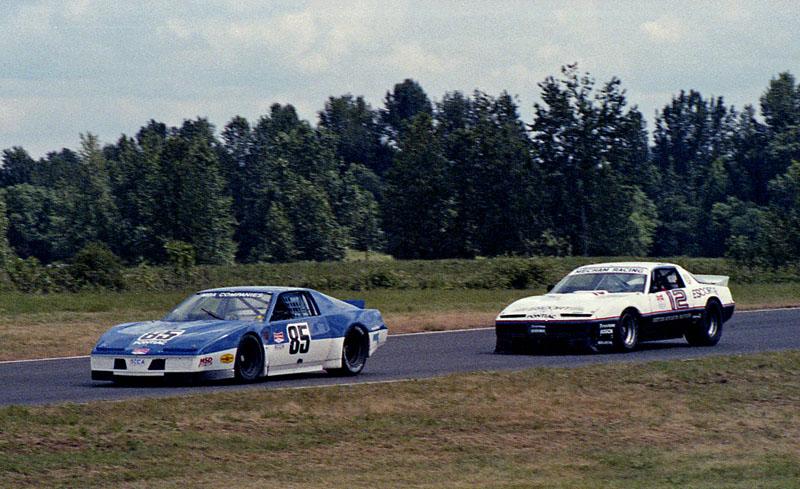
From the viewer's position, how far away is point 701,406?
11.1 metres

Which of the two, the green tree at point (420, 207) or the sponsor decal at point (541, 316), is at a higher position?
the green tree at point (420, 207)

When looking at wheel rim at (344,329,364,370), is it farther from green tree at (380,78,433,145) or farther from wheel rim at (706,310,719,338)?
green tree at (380,78,433,145)

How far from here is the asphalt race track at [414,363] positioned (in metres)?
11.8

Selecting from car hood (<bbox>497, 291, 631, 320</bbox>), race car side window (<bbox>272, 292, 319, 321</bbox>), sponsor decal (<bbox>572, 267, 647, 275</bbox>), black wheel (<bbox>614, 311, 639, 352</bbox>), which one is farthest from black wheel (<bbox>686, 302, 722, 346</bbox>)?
race car side window (<bbox>272, 292, 319, 321</bbox>)

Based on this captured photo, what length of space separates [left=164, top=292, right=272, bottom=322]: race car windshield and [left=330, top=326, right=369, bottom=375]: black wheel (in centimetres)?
131

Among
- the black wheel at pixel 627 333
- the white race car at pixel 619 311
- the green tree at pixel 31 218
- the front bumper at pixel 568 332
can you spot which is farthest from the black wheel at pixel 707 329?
the green tree at pixel 31 218

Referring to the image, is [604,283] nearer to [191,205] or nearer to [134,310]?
[134,310]

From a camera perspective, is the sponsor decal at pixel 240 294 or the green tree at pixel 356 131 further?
the green tree at pixel 356 131

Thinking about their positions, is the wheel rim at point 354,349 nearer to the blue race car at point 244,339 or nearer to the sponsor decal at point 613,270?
the blue race car at point 244,339

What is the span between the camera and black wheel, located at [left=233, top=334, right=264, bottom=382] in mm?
12250

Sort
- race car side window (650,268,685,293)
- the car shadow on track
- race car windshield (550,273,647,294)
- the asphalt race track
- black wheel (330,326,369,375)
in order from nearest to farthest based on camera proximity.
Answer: the asphalt race track → black wheel (330,326,369,375) → the car shadow on track → race car windshield (550,273,647,294) → race car side window (650,268,685,293)

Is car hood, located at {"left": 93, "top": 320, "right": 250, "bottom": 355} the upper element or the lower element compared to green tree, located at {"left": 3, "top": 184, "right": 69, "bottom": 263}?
lower

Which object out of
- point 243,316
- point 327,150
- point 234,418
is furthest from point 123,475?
point 327,150

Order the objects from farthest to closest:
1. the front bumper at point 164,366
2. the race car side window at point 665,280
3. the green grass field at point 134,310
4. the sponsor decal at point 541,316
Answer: the green grass field at point 134,310
the race car side window at point 665,280
the sponsor decal at point 541,316
the front bumper at point 164,366
